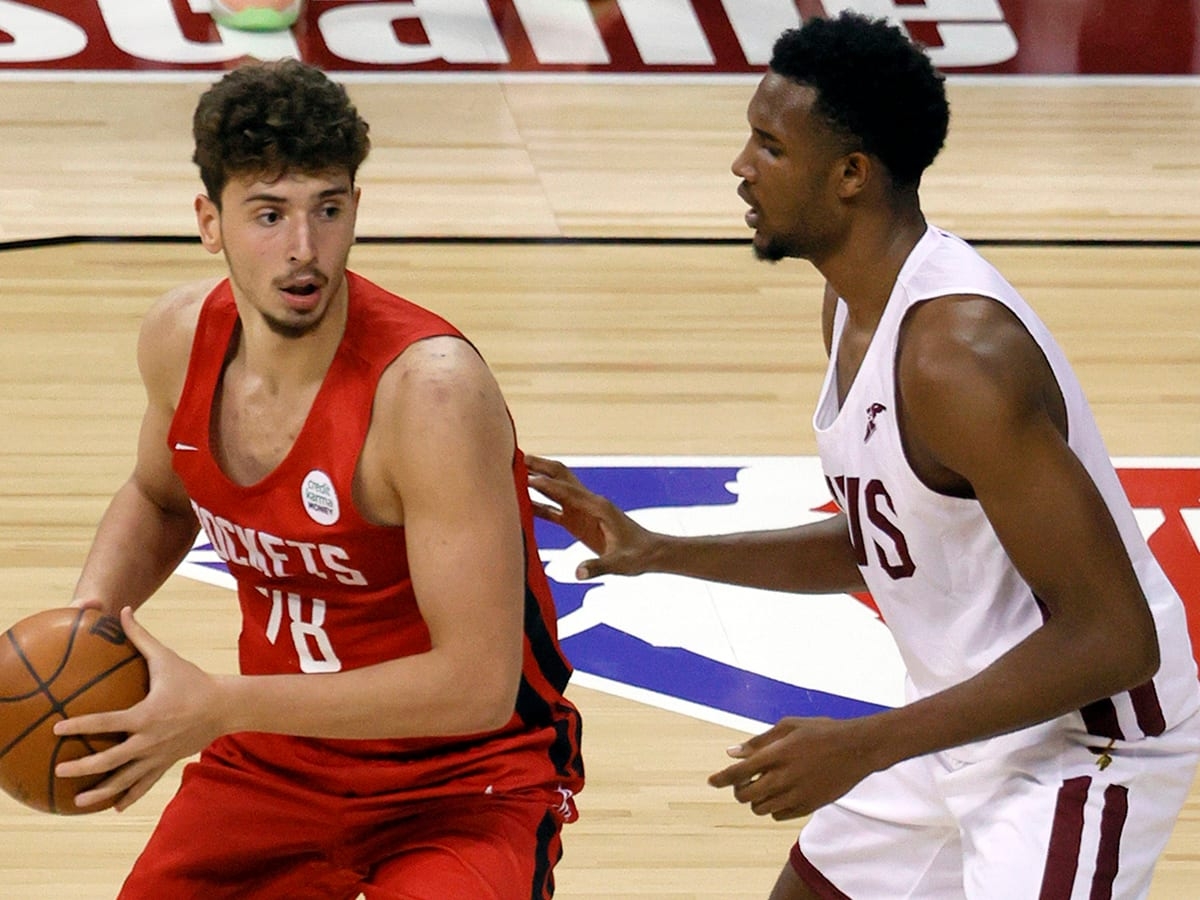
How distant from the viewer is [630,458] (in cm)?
621

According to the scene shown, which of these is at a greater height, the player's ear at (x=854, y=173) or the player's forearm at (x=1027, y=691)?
the player's ear at (x=854, y=173)

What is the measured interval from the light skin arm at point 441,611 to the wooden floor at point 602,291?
1.36 m

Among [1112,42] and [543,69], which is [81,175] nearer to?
[543,69]

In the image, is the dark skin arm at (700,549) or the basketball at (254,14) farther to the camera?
the basketball at (254,14)

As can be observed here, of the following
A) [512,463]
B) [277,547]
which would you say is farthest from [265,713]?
[512,463]

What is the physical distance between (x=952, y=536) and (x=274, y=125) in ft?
3.96

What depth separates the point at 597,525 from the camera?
137 inches

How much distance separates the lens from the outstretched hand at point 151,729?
9.09ft

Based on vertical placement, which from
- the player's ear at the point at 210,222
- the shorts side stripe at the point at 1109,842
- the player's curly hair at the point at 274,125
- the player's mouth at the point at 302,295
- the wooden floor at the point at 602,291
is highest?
the player's curly hair at the point at 274,125

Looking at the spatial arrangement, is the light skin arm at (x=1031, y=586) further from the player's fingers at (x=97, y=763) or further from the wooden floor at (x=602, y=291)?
the wooden floor at (x=602, y=291)

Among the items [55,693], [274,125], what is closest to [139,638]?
[55,693]

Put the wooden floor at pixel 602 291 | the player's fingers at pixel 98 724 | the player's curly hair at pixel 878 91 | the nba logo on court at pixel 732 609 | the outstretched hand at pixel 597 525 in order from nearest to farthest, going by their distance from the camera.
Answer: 1. the player's fingers at pixel 98 724
2. the player's curly hair at pixel 878 91
3. the outstretched hand at pixel 597 525
4. the wooden floor at pixel 602 291
5. the nba logo on court at pixel 732 609

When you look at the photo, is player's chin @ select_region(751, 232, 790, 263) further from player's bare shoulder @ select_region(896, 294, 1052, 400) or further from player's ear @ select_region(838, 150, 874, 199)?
player's bare shoulder @ select_region(896, 294, 1052, 400)

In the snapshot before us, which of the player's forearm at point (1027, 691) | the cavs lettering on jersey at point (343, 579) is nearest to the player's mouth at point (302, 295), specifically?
the cavs lettering on jersey at point (343, 579)
